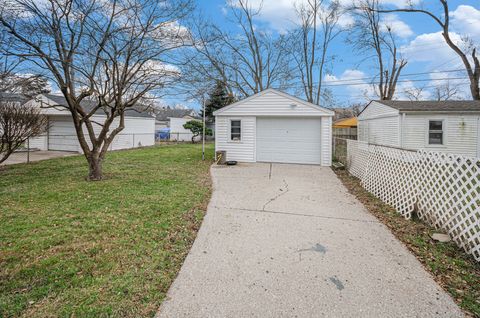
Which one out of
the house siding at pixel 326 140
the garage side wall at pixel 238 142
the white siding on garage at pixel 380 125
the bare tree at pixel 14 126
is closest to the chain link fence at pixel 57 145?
the bare tree at pixel 14 126

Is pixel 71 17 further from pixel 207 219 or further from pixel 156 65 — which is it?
pixel 207 219

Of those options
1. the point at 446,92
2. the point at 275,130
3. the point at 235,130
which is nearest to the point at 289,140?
the point at 275,130

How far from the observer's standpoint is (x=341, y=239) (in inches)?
152

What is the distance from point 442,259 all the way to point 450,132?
12.1m

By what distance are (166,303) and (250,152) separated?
9550 millimetres

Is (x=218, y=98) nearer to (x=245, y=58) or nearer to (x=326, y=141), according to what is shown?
(x=245, y=58)

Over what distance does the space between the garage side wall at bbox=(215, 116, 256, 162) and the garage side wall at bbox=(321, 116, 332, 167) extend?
2972mm

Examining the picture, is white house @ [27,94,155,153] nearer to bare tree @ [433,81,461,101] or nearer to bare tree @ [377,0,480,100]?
bare tree @ [377,0,480,100]

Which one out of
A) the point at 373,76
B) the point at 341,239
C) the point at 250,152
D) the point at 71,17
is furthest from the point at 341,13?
the point at 341,239

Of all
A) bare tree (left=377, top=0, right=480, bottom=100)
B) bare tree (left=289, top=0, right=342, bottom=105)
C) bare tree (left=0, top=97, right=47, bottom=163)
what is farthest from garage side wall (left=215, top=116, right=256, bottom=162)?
bare tree (left=377, top=0, right=480, bottom=100)

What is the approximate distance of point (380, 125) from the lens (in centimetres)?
1480

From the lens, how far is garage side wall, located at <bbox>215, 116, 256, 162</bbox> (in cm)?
1165

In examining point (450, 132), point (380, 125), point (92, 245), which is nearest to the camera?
point (92, 245)

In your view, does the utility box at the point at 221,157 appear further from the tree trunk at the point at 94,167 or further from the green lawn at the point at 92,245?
the tree trunk at the point at 94,167
